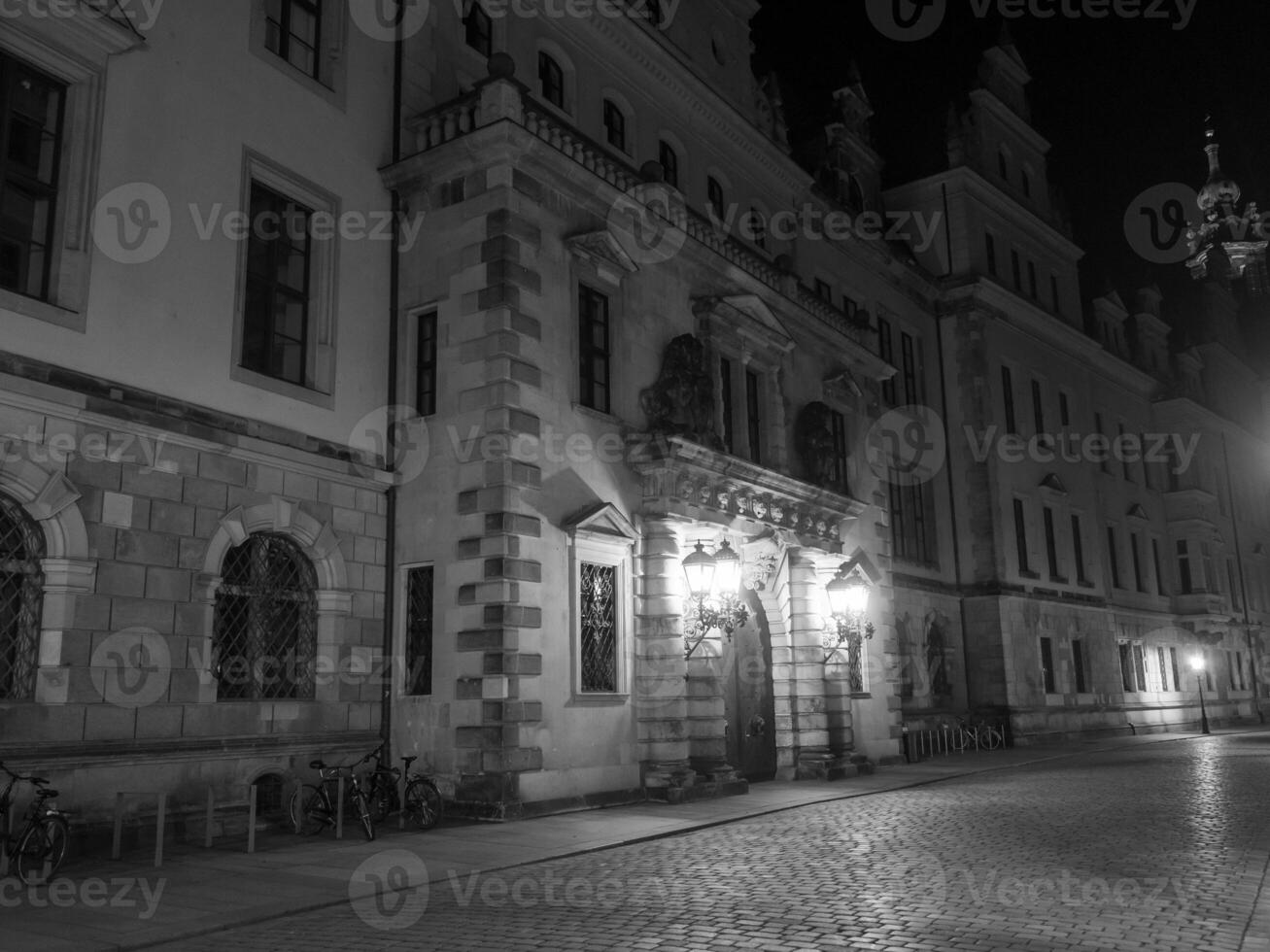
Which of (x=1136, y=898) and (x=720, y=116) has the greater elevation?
(x=720, y=116)

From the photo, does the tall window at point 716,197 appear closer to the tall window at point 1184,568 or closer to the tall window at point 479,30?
the tall window at point 479,30

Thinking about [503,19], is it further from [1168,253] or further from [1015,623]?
[1168,253]

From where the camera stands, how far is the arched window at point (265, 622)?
15836mm

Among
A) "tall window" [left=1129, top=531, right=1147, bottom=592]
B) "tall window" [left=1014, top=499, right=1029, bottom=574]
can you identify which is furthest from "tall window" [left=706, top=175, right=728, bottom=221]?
"tall window" [left=1129, top=531, right=1147, bottom=592]

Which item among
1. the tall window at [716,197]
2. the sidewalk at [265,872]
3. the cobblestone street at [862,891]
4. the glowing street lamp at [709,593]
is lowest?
the cobblestone street at [862,891]

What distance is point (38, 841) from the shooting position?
11750mm

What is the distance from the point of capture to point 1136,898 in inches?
414

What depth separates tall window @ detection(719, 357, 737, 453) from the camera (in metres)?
23.9

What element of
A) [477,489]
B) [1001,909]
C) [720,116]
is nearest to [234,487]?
[477,489]

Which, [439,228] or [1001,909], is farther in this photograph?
[439,228]

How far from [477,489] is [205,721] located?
5178 mm

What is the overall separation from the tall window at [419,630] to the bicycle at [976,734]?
21.2 meters

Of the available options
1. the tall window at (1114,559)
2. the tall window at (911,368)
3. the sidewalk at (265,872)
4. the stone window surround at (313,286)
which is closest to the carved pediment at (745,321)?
the stone window surround at (313,286)

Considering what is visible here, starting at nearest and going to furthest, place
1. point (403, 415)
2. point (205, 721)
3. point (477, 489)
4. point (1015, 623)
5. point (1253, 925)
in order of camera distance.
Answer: point (1253, 925) < point (205, 721) < point (477, 489) < point (403, 415) < point (1015, 623)
